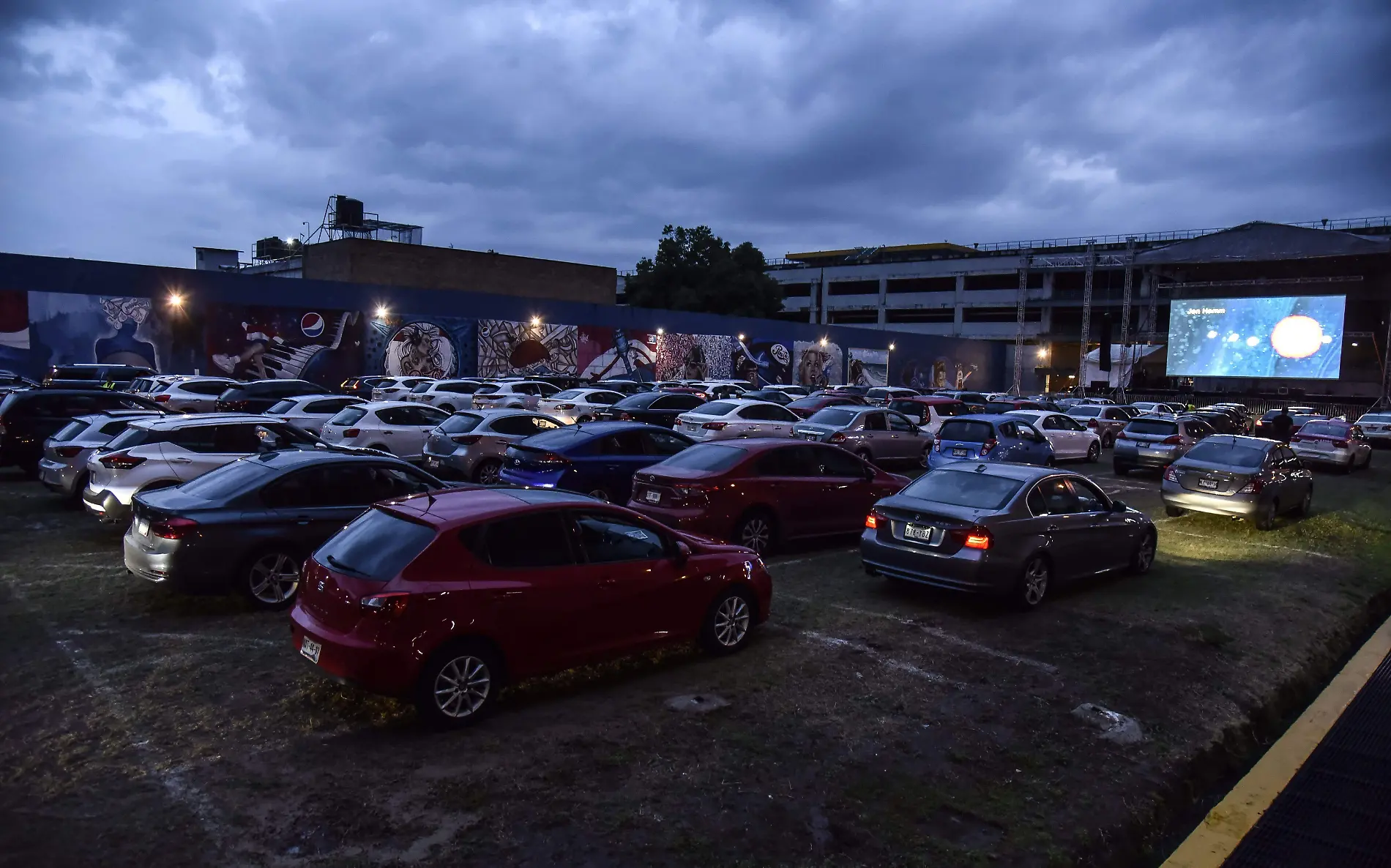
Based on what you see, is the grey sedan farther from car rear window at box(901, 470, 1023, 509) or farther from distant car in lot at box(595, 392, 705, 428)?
car rear window at box(901, 470, 1023, 509)

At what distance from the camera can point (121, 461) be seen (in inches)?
416

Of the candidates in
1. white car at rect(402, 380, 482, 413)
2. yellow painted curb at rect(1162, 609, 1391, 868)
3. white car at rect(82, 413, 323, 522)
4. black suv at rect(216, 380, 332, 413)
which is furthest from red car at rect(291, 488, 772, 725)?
white car at rect(402, 380, 482, 413)

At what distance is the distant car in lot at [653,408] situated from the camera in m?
21.9

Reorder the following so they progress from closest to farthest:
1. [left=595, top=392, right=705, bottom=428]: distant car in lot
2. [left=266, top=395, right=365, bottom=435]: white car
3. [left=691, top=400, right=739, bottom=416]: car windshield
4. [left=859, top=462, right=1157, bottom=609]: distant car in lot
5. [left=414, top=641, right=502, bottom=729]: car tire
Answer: [left=414, top=641, right=502, bottom=729]: car tire
[left=859, top=462, right=1157, bottom=609]: distant car in lot
[left=266, top=395, right=365, bottom=435]: white car
[left=691, top=400, right=739, bottom=416]: car windshield
[left=595, top=392, right=705, bottom=428]: distant car in lot

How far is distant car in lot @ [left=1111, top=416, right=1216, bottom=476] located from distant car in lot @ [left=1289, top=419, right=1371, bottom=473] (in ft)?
19.4

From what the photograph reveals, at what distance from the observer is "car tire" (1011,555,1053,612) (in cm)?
881

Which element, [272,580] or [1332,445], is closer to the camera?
[272,580]

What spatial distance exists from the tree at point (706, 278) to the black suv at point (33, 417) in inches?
2615

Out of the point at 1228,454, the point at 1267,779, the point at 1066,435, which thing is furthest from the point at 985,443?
the point at 1267,779

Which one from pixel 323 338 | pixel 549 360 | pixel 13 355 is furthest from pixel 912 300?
pixel 13 355

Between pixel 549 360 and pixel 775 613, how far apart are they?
39166mm

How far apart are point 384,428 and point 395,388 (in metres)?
14.1

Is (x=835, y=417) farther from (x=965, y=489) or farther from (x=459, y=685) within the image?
(x=459, y=685)

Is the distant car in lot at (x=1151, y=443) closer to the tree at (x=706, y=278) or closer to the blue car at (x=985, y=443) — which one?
the blue car at (x=985, y=443)
